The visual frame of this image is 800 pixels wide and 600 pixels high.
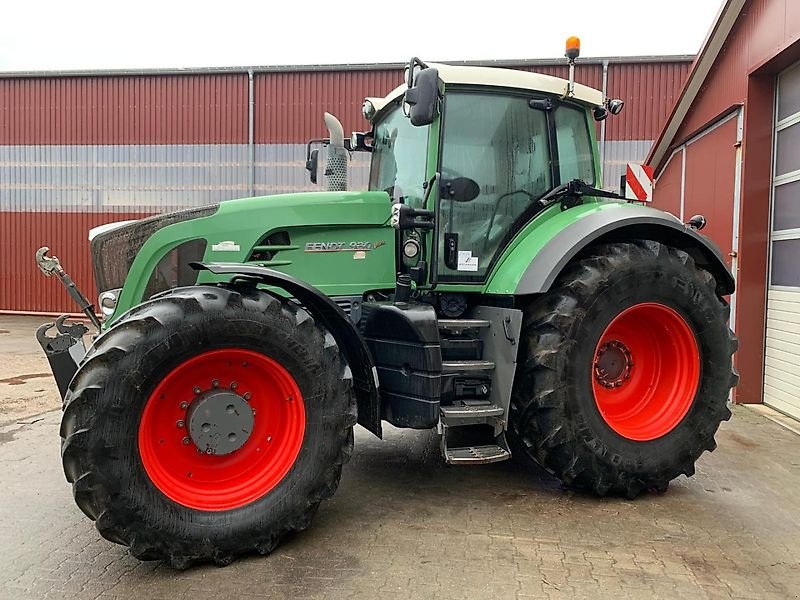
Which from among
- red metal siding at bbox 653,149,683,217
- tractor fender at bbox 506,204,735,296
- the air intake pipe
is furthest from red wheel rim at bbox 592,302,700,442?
red metal siding at bbox 653,149,683,217

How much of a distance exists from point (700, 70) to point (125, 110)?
11.9 m

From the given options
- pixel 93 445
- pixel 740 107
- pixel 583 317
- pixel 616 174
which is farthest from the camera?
pixel 616 174

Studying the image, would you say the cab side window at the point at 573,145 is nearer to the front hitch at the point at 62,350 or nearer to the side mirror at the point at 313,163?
the side mirror at the point at 313,163

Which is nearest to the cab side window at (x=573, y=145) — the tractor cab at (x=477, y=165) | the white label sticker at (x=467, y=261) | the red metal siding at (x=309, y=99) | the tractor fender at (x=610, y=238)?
the tractor cab at (x=477, y=165)

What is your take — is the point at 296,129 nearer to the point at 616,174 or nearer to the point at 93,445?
the point at 616,174

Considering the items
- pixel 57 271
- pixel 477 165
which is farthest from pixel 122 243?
pixel 477 165

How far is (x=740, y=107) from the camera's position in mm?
6301

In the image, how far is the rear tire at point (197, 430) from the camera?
2691mm

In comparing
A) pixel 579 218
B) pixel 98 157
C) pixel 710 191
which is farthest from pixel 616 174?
pixel 98 157

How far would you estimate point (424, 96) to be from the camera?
3.18 m

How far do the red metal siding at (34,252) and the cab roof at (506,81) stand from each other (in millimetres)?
12380

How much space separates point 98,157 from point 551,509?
45.2ft

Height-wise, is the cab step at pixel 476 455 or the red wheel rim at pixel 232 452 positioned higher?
the red wheel rim at pixel 232 452

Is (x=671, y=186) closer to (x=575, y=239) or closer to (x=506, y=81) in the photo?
(x=506, y=81)
